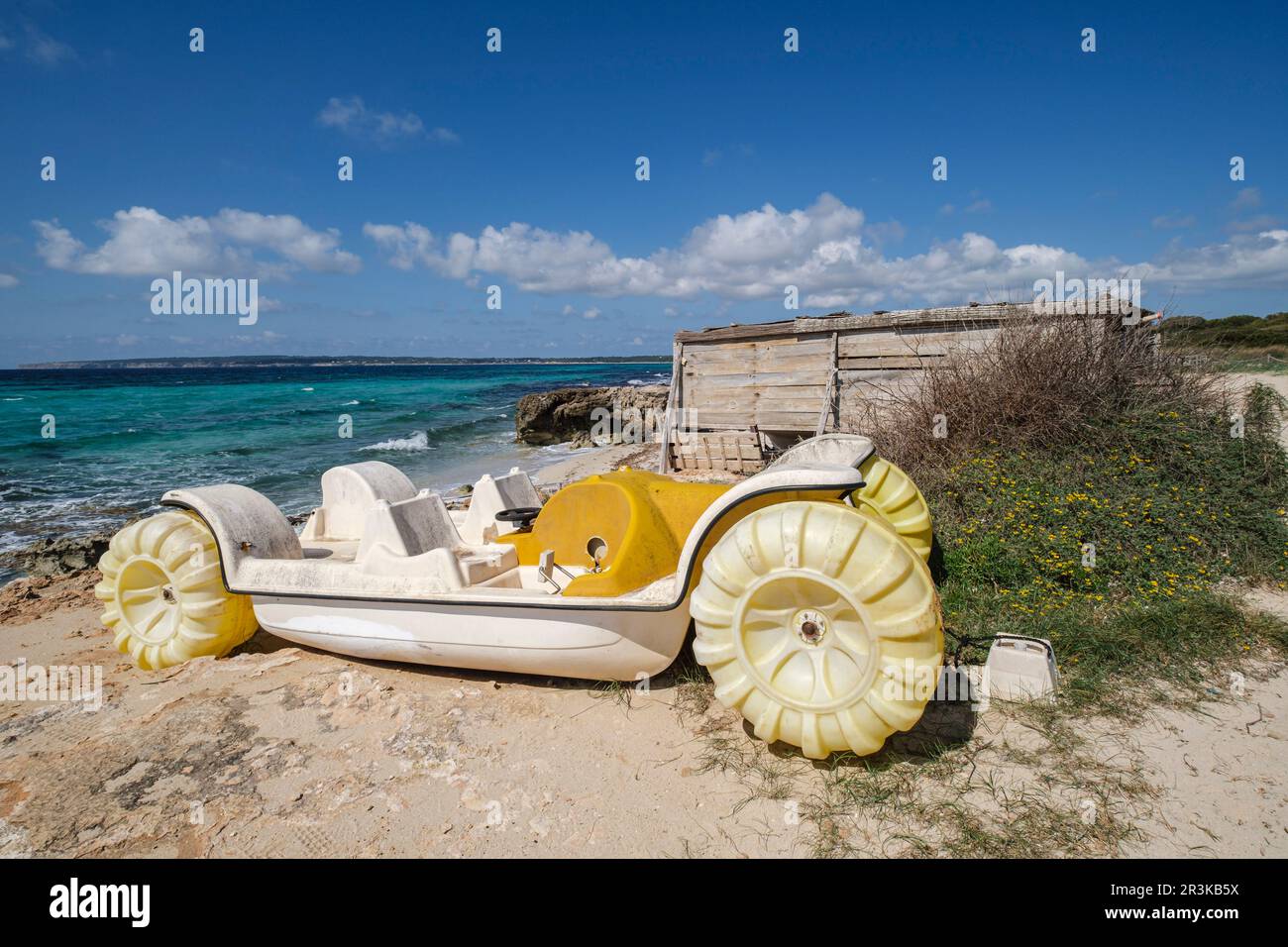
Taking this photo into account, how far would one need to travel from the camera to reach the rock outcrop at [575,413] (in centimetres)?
2366

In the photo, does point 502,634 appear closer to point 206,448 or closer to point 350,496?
point 350,496

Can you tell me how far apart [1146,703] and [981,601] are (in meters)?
1.35

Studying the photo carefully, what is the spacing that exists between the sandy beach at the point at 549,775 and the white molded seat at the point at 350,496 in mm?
1470

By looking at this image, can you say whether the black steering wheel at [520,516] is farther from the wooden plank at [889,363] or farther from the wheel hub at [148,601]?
the wooden plank at [889,363]

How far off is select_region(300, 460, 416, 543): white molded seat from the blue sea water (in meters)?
6.05

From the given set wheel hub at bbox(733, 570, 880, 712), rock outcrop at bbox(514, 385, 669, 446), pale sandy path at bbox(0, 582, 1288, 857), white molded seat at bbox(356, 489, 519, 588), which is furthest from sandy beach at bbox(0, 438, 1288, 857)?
rock outcrop at bbox(514, 385, 669, 446)

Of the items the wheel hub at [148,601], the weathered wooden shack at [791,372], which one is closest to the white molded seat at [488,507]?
the wheel hub at [148,601]

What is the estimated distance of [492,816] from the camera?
2852 mm

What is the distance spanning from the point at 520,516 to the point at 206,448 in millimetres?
20821

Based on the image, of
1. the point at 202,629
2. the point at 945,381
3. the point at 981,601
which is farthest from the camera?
the point at 945,381

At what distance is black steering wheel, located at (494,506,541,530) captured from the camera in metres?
4.81

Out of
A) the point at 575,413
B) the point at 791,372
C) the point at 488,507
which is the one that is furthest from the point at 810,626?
the point at 575,413
